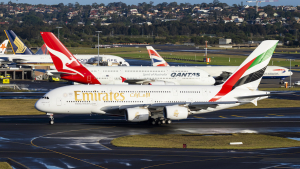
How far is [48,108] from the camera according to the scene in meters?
41.7

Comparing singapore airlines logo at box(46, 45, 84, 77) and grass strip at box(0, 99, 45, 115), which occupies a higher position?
singapore airlines logo at box(46, 45, 84, 77)

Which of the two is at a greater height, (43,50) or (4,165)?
(43,50)

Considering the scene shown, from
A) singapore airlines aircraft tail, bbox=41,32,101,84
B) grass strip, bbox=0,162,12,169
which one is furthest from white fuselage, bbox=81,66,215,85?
grass strip, bbox=0,162,12,169

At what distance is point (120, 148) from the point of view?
107 ft

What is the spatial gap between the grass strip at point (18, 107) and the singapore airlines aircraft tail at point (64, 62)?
7.18 meters

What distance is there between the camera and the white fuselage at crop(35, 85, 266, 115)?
4181 cm

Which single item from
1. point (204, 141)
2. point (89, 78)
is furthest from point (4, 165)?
point (89, 78)

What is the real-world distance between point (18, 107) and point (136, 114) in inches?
970

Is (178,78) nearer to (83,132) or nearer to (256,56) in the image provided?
(256,56)

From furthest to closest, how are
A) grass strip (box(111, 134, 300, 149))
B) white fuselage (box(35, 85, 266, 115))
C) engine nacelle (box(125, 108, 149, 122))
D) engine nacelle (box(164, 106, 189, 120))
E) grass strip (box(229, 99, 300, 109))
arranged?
grass strip (box(229, 99, 300, 109)), white fuselage (box(35, 85, 266, 115)), engine nacelle (box(164, 106, 189, 120)), engine nacelle (box(125, 108, 149, 122)), grass strip (box(111, 134, 300, 149))

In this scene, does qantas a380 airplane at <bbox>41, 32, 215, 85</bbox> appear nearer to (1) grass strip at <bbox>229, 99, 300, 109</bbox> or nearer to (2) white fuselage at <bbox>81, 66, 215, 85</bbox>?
(2) white fuselage at <bbox>81, 66, 215, 85</bbox>

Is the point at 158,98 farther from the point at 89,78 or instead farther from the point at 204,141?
the point at 89,78

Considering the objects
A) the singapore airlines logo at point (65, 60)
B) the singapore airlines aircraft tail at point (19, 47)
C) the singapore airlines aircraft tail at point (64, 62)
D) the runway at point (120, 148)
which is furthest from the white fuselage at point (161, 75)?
the singapore airlines aircraft tail at point (19, 47)

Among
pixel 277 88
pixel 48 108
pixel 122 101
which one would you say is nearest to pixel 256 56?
pixel 122 101
